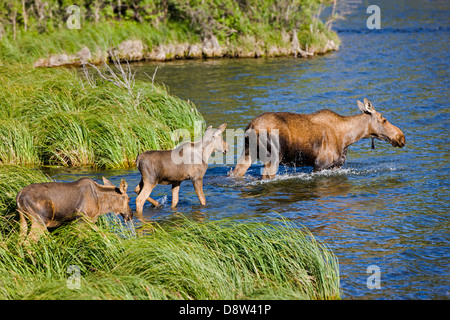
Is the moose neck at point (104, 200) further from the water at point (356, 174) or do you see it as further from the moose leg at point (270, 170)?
the moose leg at point (270, 170)

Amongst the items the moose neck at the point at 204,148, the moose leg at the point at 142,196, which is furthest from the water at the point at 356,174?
the moose neck at the point at 204,148

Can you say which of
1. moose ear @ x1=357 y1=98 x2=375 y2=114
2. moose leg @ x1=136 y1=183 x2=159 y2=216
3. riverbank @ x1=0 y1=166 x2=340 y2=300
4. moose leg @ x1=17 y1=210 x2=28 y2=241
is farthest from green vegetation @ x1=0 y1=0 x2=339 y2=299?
moose ear @ x1=357 y1=98 x2=375 y2=114

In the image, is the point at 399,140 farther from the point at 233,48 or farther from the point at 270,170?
the point at 233,48

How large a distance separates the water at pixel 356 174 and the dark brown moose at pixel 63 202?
164 centimetres

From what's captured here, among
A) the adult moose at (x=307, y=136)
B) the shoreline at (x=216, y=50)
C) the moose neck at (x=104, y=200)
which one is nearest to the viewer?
the moose neck at (x=104, y=200)

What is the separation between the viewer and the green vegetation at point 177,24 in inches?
1142

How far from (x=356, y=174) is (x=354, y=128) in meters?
1.02

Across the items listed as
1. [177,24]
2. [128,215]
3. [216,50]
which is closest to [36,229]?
[128,215]

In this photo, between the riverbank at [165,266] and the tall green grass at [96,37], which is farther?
the tall green grass at [96,37]

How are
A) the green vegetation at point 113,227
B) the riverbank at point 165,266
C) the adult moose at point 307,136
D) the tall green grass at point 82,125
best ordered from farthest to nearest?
the tall green grass at point 82,125 < the adult moose at point 307,136 < the green vegetation at point 113,227 < the riverbank at point 165,266

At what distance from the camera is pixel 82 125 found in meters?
12.7

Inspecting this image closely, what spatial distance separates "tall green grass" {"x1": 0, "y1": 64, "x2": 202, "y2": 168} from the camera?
12.5m
